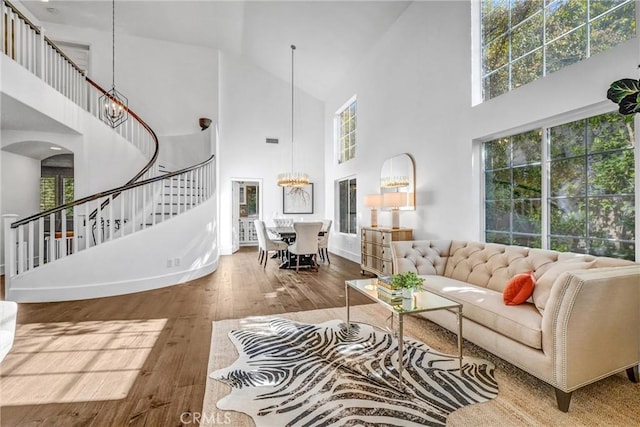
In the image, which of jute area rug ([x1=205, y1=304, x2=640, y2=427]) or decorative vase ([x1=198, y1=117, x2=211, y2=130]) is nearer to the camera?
jute area rug ([x1=205, y1=304, x2=640, y2=427])

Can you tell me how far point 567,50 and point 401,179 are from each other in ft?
8.82

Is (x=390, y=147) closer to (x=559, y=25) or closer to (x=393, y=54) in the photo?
(x=393, y=54)

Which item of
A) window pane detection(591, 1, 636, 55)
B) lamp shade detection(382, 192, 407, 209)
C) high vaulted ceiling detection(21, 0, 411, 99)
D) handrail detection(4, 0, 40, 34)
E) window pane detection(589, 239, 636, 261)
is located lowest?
window pane detection(589, 239, 636, 261)

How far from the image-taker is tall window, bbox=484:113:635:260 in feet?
8.07

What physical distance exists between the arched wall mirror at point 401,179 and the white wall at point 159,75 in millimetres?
4743

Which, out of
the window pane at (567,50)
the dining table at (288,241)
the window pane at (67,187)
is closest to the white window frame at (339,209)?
the dining table at (288,241)

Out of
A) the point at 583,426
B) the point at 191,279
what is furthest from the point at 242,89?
the point at 583,426

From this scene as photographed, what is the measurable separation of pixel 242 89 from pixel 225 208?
3.33m

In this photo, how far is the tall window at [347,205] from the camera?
746cm

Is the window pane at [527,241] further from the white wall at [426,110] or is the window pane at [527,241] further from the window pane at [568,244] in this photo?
the white wall at [426,110]

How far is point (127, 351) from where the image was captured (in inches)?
99.3

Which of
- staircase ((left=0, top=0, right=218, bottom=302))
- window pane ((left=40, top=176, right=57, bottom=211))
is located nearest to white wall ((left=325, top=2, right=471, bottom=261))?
staircase ((left=0, top=0, right=218, bottom=302))

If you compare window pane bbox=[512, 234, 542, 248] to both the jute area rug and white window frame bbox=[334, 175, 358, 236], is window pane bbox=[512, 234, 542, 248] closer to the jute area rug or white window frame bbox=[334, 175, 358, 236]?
the jute area rug

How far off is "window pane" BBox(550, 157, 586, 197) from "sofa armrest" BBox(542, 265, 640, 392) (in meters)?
1.09
